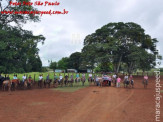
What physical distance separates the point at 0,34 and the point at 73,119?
1542 cm

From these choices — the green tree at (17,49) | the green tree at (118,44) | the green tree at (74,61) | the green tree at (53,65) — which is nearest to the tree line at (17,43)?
the green tree at (17,49)

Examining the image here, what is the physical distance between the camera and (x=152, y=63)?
44.9 meters

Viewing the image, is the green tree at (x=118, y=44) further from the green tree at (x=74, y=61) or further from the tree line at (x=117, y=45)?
the green tree at (x=74, y=61)

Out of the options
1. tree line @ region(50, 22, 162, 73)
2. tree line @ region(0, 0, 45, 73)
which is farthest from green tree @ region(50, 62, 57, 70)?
tree line @ region(0, 0, 45, 73)

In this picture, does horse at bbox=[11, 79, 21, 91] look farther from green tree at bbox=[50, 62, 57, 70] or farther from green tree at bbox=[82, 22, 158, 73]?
green tree at bbox=[50, 62, 57, 70]

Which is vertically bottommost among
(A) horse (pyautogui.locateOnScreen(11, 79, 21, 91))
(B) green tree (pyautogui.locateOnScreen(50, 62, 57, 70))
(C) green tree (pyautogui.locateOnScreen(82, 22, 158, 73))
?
(A) horse (pyautogui.locateOnScreen(11, 79, 21, 91))

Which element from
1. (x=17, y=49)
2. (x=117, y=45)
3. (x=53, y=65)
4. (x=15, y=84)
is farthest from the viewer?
(x=53, y=65)

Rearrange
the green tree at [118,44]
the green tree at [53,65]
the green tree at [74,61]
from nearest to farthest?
the green tree at [118,44] < the green tree at [74,61] < the green tree at [53,65]

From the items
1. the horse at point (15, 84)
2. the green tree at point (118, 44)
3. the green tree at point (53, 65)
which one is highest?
the green tree at point (118, 44)

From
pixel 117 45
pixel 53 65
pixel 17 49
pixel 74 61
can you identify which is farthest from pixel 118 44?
pixel 53 65

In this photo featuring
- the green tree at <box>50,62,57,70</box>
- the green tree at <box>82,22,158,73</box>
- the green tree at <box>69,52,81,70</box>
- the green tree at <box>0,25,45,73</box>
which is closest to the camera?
the green tree at <box>0,25,45,73</box>

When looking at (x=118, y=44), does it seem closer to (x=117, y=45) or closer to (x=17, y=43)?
(x=117, y=45)

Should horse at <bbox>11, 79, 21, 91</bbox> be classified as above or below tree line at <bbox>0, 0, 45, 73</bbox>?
below

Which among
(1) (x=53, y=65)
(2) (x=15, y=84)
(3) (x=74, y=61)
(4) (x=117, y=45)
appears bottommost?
(2) (x=15, y=84)
